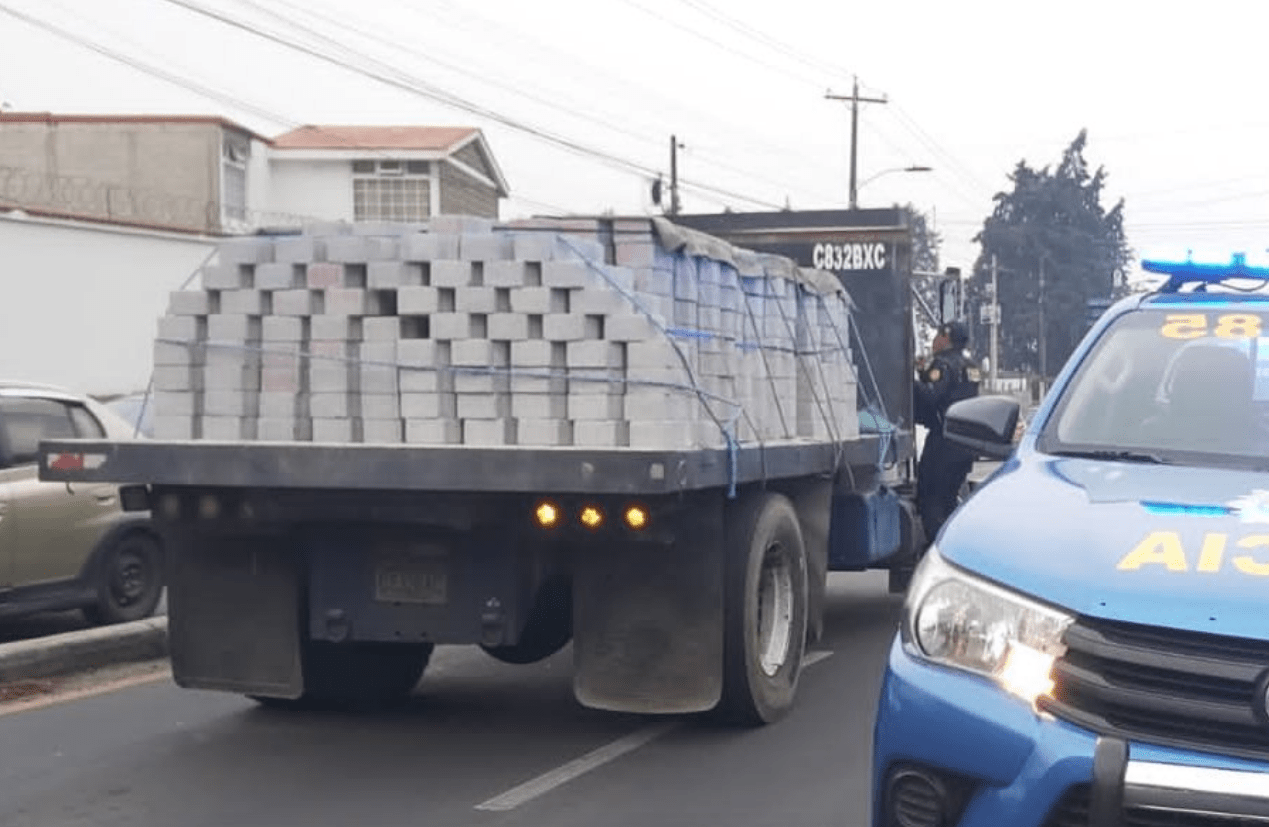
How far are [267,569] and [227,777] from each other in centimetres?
95

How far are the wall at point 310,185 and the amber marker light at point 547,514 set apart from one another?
134 ft

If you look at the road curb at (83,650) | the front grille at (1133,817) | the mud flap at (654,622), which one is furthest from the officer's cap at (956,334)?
the front grille at (1133,817)

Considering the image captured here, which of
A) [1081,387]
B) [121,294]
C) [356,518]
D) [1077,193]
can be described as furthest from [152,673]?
[1077,193]

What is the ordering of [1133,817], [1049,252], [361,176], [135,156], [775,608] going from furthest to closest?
[1049,252] → [361,176] → [135,156] → [775,608] → [1133,817]

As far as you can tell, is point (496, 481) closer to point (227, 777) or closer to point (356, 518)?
point (356, 518)

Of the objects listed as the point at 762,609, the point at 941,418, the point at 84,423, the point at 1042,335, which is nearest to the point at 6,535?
the point at 84,423

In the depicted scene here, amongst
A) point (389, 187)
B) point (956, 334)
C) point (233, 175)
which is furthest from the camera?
point (389, 187)

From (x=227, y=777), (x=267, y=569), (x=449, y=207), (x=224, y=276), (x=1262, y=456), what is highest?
(x=449, y=207)

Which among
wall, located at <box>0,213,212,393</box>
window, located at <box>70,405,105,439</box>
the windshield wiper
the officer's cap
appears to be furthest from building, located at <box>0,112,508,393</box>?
the windshield wiper

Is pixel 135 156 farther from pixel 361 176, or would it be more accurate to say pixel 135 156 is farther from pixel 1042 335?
pixel 1042 335

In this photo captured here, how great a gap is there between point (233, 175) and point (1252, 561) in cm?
4249

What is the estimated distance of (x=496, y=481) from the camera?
660cm

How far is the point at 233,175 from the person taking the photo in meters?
44.3

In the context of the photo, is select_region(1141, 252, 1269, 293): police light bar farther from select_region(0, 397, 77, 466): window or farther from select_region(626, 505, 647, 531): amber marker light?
select_region(0, 397, 77, 466): window
